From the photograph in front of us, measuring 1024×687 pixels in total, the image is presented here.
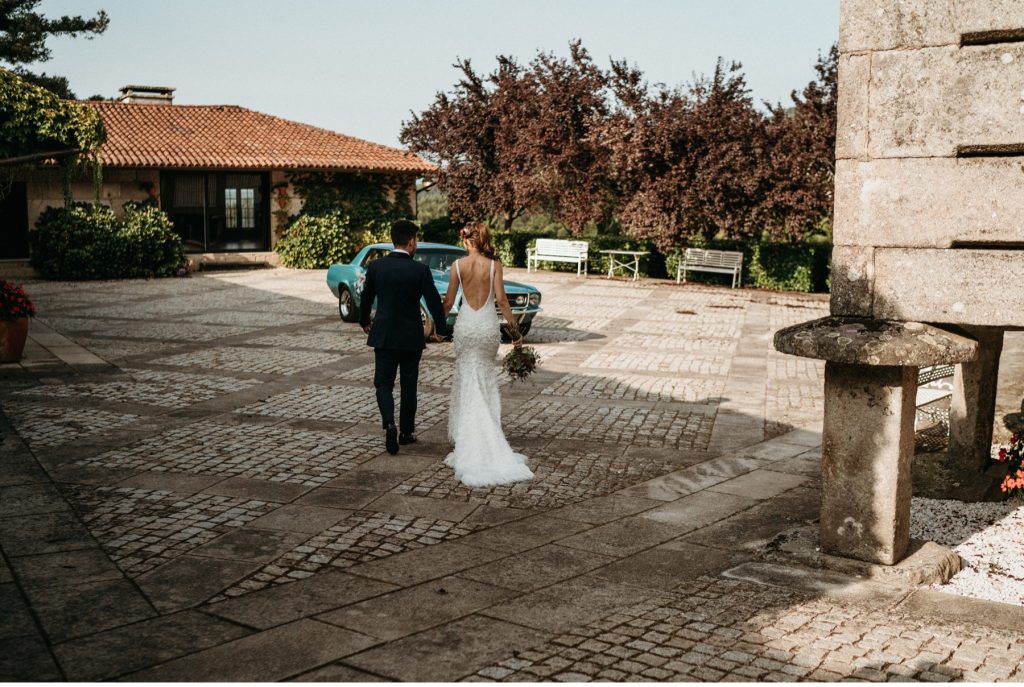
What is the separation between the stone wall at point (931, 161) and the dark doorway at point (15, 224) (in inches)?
1043

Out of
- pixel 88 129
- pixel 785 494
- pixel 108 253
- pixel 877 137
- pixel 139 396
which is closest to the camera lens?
pixel 877 137

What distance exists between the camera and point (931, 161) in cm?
520

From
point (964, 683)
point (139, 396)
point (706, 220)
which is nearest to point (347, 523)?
point (964, 683)

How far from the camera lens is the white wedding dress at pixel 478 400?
7.66m

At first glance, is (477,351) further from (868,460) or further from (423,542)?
(868,460)

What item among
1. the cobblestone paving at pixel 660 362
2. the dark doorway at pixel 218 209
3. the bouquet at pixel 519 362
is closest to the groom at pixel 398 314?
the bouquet at pixel 519 362

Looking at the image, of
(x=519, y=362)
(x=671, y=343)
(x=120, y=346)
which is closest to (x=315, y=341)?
(x=120, y=346)

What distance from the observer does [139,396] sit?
10547 mm

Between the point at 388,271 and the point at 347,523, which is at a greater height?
the point at 388,271

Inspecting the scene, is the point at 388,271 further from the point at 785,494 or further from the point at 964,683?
the point at 964,683

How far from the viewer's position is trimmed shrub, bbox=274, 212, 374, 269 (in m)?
30.0

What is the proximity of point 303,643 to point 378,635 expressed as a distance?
1.14 feet

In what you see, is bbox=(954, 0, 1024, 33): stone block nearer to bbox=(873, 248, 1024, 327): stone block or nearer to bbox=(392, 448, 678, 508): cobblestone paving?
bbox=(873, 248, 1024, 327): stone block

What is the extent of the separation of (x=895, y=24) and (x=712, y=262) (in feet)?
72.3
